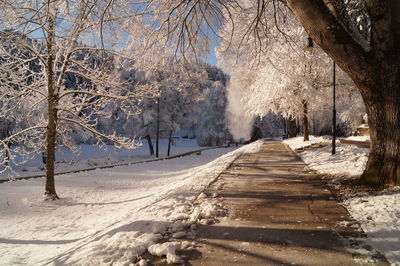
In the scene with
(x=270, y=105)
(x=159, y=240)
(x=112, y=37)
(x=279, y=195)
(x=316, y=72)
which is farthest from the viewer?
(x=270, y=105)

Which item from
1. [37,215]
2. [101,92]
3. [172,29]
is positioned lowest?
[37,215]

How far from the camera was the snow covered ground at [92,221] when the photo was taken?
3.65 m


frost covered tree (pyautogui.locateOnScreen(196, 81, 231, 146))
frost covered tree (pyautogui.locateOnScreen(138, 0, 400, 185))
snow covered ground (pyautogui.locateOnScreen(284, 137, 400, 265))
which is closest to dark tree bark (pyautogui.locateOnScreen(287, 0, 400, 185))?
frost covered tree (pyautogui.locateOnScreen(138, 0, 400, 185))

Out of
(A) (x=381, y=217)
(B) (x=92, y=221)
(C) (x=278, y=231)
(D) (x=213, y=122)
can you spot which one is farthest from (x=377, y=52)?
(D) (x=213, y=122)

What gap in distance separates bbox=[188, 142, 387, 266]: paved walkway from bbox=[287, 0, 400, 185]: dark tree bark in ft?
5.68

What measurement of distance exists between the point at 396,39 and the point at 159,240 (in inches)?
235

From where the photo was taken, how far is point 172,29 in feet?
25.0

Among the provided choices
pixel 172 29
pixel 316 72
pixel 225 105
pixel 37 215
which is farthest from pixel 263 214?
pixel 225 105

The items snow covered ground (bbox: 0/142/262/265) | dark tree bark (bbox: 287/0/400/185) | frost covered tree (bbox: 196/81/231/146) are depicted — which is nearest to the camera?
snow covered ground (bbox: 0/142/262/265)

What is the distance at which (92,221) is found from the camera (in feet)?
24.3

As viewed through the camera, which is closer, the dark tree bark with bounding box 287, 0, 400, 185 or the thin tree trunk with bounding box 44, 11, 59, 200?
the dark tree bark with bounding box 287, 0, 400, 185

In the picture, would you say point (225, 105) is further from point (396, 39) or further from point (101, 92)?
point (396, 39)

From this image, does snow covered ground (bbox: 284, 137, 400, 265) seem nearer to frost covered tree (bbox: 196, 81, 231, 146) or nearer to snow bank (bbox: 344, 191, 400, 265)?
snow bank (bbox: 344, 191, 400, 265)

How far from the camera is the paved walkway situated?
310cm
